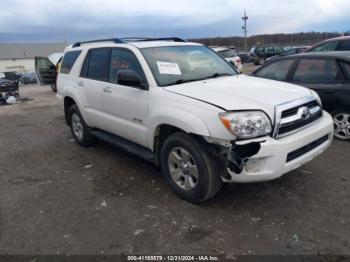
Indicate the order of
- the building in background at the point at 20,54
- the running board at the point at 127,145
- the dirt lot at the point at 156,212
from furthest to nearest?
the building in background at the point at 20,54 → the running board at the point at 127,145 → the dirt lot at the point at 156,212

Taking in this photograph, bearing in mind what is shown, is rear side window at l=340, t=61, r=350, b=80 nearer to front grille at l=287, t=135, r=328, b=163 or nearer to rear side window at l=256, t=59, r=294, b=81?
rear side window at l=256, t=59, r=294, b=81

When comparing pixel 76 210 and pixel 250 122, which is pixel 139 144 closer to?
pixel 76 210

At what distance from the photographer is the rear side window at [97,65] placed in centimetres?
515

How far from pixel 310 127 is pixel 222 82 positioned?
1187 mm

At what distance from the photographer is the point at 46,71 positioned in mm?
18641

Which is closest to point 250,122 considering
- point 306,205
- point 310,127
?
point 310,127

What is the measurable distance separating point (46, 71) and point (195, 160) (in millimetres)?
17174

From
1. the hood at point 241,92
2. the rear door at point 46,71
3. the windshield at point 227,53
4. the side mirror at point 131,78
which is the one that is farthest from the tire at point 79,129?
the windshield at point 227,53

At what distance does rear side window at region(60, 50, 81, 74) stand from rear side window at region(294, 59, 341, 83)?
413 cm

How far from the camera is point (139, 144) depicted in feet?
15.0

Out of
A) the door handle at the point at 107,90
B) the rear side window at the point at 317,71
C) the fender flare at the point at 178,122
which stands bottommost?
the fender flare at the point at 178,122

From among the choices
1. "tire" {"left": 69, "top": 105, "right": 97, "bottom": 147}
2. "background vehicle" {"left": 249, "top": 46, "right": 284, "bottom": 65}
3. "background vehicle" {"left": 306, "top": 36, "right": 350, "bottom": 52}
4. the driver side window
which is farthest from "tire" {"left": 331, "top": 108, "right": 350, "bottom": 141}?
"background vehicle" {"left": 249, "top": 46, "right": 284, "bottom": 65}

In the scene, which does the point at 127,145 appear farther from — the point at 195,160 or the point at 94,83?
the point at 195,160

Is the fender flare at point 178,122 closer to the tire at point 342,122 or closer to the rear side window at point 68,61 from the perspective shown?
the rear side window at point 68,61
